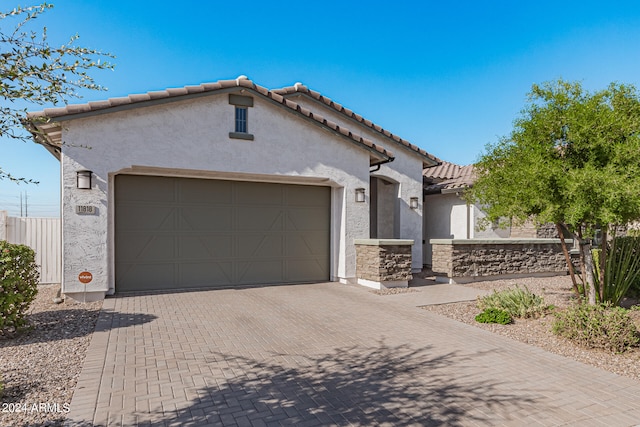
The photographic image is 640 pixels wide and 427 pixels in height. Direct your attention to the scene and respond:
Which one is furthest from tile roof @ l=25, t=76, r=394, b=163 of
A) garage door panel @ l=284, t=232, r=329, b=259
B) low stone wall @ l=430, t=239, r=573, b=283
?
low stone wall @ l=430, t=239, r=573, b=283

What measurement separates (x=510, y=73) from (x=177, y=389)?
51.5 ft

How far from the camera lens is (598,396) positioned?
4.24 meters

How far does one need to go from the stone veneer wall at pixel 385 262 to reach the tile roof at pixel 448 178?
4.71 meters

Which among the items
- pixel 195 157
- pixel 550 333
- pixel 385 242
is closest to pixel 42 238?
pixel 195 157

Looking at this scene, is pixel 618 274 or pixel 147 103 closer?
pixel 618 274

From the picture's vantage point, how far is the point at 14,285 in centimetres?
606

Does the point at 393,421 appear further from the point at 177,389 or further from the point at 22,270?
the point at 22,270

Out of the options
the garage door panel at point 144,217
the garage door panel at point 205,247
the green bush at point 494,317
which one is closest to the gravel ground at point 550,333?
the green bush at point 494,317

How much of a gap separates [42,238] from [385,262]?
34.2 ft

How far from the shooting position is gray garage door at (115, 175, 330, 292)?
9898mm

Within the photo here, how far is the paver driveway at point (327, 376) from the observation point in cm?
377

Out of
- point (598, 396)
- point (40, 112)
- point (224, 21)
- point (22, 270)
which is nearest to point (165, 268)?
point (22, 270)

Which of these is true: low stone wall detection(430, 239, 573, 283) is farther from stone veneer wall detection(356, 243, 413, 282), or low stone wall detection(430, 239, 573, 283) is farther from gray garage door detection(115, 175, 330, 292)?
gray garage door detection(115, 175, 330, 292)

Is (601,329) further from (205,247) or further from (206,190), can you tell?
(206,190)
